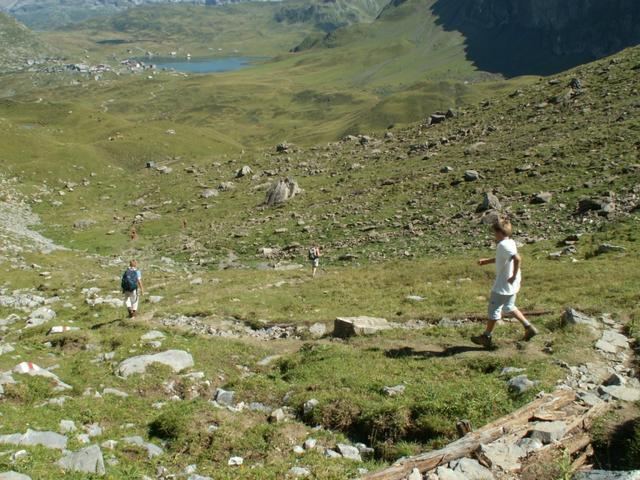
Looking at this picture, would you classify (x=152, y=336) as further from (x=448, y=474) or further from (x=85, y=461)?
(x=448, y=474)

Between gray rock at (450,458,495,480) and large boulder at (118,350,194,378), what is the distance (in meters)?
10.4

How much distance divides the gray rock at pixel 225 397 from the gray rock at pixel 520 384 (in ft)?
25.4

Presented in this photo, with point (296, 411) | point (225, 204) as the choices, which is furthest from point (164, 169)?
point (296, 411)

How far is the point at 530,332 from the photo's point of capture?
15.6 metres

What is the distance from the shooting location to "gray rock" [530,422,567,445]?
32.7ft

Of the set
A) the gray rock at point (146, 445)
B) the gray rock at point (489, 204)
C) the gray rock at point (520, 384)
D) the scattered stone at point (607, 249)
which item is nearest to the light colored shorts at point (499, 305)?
the gray rock at point (520, 384)

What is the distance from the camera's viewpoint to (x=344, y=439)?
39.9ft

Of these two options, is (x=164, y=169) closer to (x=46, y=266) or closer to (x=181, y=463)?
(x=46, y=266)

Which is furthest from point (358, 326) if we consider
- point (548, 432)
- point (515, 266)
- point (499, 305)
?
point (548, 432)

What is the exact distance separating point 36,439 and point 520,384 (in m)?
11.3

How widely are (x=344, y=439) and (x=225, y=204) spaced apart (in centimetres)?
5121

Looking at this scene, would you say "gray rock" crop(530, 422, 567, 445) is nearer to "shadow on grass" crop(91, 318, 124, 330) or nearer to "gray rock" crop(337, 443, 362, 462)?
"gray rock" crop(337, 443, 362, 462)

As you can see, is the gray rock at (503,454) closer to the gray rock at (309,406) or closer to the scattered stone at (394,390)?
the scattered stone at (394,390)

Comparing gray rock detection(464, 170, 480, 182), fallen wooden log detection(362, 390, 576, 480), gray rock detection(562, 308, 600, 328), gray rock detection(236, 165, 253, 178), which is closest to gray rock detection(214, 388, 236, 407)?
fallen wooden log detection(362, 390, 576, 480)
